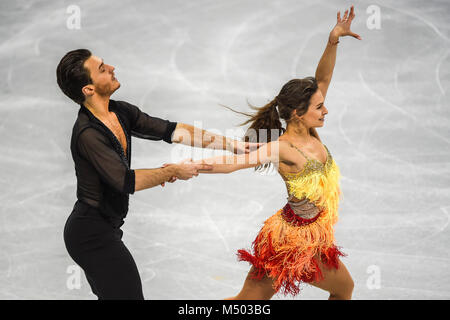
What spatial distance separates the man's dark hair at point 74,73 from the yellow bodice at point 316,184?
1.17 meters

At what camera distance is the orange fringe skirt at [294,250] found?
3373mm

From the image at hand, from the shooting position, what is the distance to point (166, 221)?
519 centimetres

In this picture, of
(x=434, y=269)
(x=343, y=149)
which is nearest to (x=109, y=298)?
(x=434, y=269)

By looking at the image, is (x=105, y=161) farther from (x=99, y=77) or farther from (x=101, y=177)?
(x=99, y=77)

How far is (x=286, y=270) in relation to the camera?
3.39 m

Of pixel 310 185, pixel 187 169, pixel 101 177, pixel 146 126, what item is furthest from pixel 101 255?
pixel 310 185

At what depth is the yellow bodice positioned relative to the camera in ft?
11.0

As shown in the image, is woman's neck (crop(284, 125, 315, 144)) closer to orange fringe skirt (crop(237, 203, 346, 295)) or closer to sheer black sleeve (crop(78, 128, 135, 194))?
orange fringe skirt (crop(237, 203, 346, 295))

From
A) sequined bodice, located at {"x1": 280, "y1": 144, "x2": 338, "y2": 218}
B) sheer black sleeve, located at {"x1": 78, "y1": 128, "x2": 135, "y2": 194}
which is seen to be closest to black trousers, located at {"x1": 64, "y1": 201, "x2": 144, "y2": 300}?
sheer black sleeve, located at {"x1": 78, "y1": 128, "x2": 135, "y2": 194}

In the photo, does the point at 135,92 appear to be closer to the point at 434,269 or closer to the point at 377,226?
the point at 377,226

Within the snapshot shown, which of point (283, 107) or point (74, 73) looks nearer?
point (74, 73)

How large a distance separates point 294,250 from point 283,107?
0.77 m

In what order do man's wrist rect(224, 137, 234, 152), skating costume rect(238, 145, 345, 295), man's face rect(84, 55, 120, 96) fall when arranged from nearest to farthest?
man's face rect(84, 55, 120, 96)
skating costume rect(238, 145, 345, 295)
man's wrist rect(224, 137, 234, 152)

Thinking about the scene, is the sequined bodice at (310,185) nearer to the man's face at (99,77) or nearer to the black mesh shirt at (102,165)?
the black mesh shirt at (102,165)
